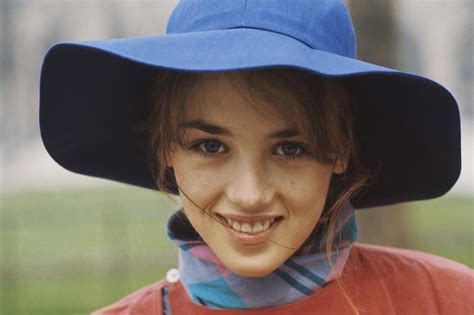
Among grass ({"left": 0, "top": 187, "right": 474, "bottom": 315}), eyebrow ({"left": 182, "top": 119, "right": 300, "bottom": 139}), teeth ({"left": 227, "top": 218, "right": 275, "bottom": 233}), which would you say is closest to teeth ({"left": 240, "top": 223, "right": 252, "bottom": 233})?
teeth ({"left": 227, "top": 218, "right": 275, "bottom": 233})

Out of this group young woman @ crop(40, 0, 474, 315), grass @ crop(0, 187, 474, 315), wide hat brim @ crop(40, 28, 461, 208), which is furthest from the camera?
grass @ crop(0, 187, 474, 315)

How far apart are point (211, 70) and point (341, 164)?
0.57 meters

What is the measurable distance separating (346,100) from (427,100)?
0.68ft

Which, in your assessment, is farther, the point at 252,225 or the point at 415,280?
the point at 415,280

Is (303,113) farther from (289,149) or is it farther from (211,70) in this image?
(211,70)

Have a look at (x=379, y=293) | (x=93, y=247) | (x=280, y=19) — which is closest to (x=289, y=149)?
(x=280, y=19)

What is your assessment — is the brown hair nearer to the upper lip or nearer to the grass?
the upper lip

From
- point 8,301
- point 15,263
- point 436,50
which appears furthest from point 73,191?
point 8,301

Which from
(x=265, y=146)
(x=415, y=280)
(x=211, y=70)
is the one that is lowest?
(x=415, y=280)

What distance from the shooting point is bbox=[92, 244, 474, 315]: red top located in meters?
2.29

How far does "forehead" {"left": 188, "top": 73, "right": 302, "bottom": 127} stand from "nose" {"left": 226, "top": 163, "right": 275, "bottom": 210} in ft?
0.36

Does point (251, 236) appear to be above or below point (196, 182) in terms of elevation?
below

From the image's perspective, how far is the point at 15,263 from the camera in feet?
31.7

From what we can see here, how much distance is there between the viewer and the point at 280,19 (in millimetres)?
2113
